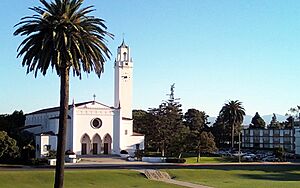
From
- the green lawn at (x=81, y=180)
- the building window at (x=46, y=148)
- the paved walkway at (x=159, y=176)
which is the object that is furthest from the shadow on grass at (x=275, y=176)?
the building window at (x=46, y=148)

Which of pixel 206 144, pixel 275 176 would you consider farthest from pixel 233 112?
pixel 275 176

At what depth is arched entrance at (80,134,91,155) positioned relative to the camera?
91619 mm

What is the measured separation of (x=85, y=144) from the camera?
9238cm

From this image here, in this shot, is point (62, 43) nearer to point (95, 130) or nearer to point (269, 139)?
point (95, 130)

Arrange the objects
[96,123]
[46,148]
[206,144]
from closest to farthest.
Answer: [46,148]
[206,144]
[96,123]

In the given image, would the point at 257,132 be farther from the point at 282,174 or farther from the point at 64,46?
the point at 64,46

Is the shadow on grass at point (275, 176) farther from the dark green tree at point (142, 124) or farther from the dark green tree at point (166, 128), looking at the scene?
the dark green tree at point (142, 124)

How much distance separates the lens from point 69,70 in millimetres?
30328

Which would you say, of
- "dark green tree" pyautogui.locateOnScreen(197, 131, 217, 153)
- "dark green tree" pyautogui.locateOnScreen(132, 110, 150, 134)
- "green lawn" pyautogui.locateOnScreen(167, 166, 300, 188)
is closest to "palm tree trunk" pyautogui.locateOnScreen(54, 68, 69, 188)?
"green lawn" pyautogui.locateOnScreen(167, 166, 300, 188)

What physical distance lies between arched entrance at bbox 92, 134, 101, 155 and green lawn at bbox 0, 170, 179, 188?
38.9 metres

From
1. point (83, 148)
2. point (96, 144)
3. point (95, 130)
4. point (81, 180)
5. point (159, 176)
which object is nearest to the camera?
point (81, 180)

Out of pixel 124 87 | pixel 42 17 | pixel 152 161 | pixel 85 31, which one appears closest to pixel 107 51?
pixel 85 31

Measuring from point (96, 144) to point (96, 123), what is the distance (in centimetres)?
396

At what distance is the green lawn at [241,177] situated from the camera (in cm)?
4948
